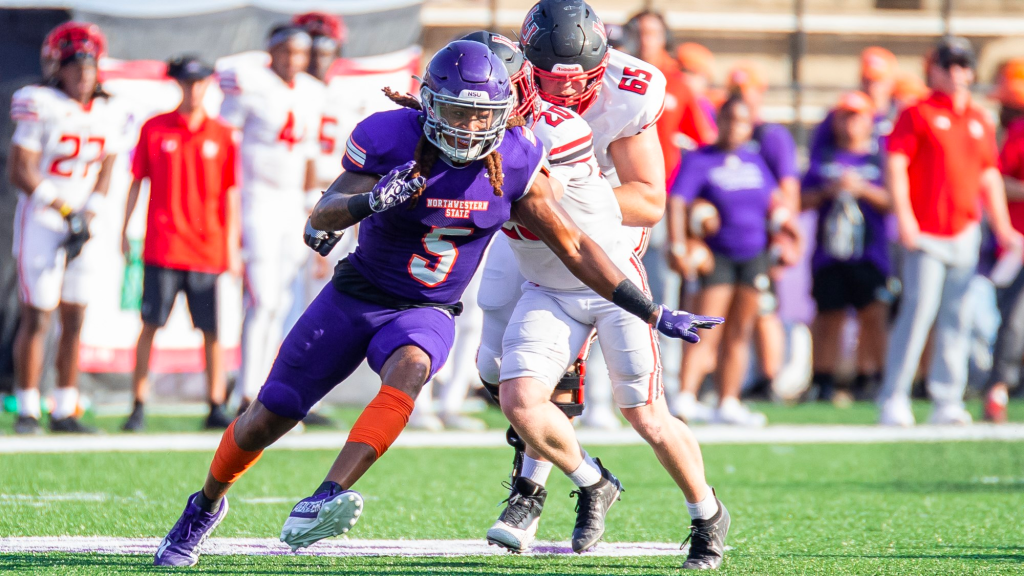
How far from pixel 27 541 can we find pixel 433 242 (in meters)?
1.64

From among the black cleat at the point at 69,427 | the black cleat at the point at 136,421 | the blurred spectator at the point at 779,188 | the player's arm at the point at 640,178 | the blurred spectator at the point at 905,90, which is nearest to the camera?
the player's arm at the point at 640,178

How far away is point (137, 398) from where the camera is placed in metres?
7.71

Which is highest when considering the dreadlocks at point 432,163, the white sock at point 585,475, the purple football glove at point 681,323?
the dreadlocks at point 432,163

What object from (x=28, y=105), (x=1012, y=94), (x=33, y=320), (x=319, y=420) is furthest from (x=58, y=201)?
(x=1012, y=94)

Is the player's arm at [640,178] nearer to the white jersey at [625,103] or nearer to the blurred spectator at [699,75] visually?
the white jersey at [625,103]

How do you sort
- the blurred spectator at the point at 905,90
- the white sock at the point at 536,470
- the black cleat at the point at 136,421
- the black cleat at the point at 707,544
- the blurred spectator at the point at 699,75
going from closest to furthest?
the black cleat at the point at 707,544 < the white sock at the point at 536,470 < the black cleat at the point at 136,421 < the blurred spectator at the point at 699,75 < the blurred spectator at the point at 905,90

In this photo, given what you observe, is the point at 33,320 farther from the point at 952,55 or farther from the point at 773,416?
the point at 952,55

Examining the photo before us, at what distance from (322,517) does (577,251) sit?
109cm

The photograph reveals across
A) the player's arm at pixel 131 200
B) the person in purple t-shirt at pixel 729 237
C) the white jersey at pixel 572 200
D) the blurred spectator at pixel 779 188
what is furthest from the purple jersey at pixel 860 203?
the white jersey at pixel 572 200

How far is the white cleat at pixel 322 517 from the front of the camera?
3271mm

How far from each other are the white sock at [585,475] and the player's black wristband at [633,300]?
68cm

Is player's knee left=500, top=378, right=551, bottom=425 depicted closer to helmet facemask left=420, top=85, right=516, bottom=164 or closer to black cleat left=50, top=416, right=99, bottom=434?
helmet facemask left=420, top=85, right=516, bottom=164

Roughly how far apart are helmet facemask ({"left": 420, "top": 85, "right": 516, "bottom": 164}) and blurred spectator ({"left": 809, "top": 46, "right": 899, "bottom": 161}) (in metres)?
6.42

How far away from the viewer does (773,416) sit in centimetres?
910
